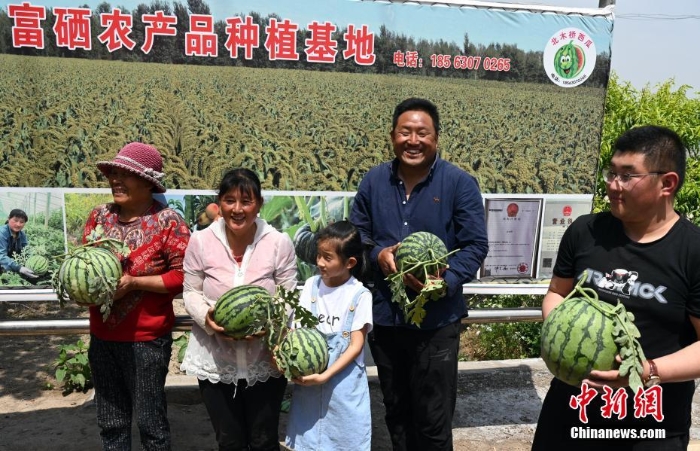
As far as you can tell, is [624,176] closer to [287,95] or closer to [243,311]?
[243,311]

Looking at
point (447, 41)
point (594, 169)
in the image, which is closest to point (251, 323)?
point (447, 41)

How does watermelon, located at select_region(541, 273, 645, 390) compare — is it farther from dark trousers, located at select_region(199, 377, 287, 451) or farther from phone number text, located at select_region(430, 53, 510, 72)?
phone number text, located at select_region(430, 53, 510, 72)

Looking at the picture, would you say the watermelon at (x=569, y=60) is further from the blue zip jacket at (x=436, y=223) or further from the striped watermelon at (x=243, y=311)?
the striped watermelon at (x=243, y=311)

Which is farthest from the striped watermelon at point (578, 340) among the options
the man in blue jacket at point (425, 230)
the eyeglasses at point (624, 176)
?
the man in blue jacket at point (425, 230)


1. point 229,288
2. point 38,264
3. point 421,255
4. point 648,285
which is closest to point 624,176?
point 648,285

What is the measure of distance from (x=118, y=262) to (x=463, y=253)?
202cm

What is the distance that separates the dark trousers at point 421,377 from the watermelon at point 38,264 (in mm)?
2546

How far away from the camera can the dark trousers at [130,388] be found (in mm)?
3693

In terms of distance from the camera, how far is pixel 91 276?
3.33m

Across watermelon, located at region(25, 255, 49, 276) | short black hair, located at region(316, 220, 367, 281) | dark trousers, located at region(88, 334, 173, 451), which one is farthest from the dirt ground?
short black hair, located at region(316, 220, 367, 281)

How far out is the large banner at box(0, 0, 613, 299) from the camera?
4410mm

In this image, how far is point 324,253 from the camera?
360 cm

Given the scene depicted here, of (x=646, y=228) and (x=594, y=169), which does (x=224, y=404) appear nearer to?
(x=646, y=228)

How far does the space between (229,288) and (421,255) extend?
1.15 meters
